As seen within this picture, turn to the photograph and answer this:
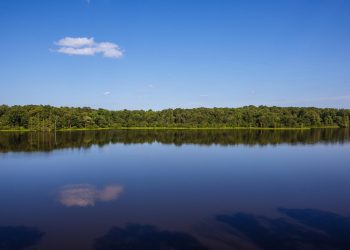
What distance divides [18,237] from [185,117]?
4294 inches

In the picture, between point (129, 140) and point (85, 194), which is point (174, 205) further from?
point (129, 140)

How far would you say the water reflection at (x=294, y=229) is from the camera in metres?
13.4

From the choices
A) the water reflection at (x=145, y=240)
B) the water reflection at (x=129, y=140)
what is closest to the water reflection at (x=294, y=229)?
the water reflection at (x=145, y=240)

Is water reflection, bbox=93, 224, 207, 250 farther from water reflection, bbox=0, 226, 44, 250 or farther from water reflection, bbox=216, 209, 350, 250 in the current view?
water reflection, bbox=0, 226, 44, 250

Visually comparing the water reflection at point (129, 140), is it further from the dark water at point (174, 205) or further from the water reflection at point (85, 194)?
the water reflection at point (85, 194)

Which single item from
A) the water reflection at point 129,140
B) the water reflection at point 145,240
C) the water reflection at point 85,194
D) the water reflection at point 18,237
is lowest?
the water reflection at point 18,237

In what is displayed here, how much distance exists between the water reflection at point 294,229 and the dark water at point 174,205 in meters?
0.04

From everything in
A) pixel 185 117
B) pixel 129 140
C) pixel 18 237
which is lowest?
pixel 18 237

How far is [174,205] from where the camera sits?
18953mm

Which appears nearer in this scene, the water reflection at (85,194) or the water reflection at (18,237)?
the water reflection at (18,237)

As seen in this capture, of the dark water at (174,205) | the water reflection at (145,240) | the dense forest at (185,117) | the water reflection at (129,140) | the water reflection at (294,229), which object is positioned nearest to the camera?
the water reflection at (145,240)

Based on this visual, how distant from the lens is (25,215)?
17.3m

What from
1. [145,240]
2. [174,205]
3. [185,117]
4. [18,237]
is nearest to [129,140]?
[174,205]

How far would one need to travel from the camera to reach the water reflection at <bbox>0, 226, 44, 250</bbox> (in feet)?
43.6
